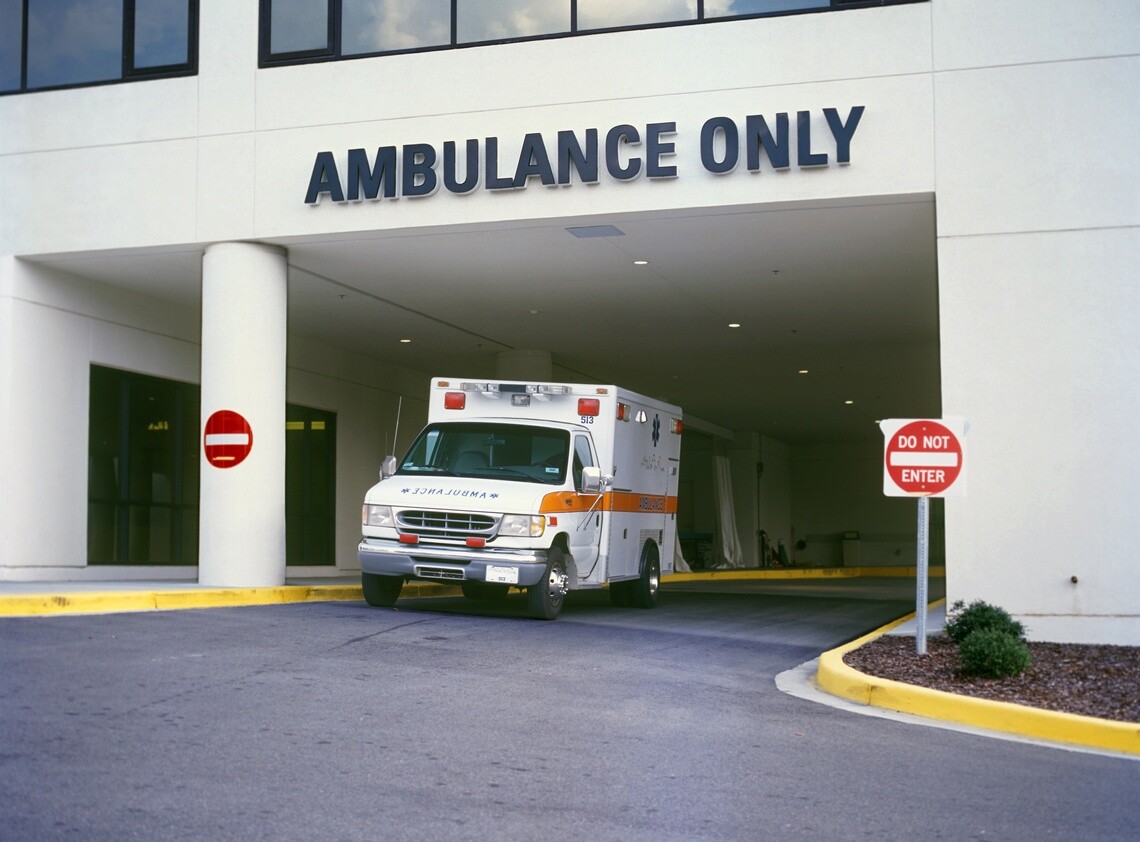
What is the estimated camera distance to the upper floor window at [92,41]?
17688 millimetres

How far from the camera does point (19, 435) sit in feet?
58.0

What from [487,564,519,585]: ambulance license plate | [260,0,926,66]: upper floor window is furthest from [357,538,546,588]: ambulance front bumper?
[260,0,926,66]: upper floor window

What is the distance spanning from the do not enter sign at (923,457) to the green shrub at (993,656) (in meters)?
1.25

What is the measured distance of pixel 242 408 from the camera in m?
17.1

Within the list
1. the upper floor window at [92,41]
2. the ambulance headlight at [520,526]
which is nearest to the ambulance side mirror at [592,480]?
the ambulance headlight at [520,526]

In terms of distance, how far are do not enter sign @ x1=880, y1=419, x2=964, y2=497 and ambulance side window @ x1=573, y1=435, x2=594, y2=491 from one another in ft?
17.4

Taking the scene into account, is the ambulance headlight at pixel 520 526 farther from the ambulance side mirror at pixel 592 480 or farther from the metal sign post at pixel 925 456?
the metal sign post at pixel 925 456

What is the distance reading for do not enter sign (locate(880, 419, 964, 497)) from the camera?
416 inches

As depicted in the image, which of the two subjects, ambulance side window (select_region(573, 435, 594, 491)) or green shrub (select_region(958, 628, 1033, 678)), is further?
ambulance side window (select_region(573, 435, 594, 491))

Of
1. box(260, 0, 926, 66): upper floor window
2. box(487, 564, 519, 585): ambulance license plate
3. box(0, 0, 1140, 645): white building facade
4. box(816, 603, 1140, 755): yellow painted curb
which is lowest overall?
box(816, 603, 1140, 755): yellow painted curb

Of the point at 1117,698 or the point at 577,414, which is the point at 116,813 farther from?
the point at 577,414

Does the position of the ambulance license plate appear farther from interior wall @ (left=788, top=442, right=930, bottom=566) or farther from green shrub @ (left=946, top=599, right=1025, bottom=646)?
interior wall @ (left=788, top=442, right=930, bottom=566)

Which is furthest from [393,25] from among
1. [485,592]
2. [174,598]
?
[485,592]

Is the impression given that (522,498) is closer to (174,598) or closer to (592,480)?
Answer: (592,480)
